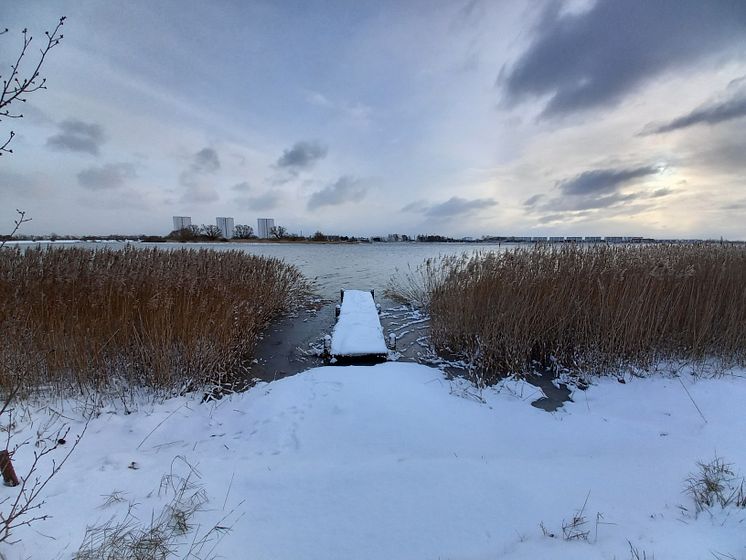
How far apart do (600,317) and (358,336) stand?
4.48m

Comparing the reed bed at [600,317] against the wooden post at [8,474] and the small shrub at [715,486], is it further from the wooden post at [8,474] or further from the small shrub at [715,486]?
the wooden post at [8,474]

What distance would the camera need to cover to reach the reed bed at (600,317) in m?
5.26

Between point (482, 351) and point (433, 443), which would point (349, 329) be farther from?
point (433, 443)

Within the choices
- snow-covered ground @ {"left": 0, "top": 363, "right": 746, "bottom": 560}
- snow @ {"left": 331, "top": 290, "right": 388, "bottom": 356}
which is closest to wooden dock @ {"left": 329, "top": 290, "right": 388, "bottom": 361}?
snow @ {"left": 331, "top": 290, "right": 388, "bottom": 356}

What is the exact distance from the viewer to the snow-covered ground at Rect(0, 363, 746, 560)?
83.0 inches

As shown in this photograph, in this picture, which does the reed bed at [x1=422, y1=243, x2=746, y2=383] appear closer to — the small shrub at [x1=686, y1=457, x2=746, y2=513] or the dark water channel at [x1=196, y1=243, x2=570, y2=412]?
the dark water channel at [x1=196, y1=243, x2=570, y2=412]

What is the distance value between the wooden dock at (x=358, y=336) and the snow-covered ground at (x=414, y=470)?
1.77 m

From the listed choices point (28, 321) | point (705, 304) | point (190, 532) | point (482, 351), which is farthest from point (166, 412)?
point (705, 304)

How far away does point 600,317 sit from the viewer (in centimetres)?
539

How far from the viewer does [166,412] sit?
3.80 metres

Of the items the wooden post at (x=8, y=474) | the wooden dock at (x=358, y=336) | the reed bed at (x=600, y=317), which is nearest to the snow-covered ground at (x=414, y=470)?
the wooden post at (x=8, y=474)

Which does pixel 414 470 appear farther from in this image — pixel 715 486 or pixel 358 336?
pixel 358 336

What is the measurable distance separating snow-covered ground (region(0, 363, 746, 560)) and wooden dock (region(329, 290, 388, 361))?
1772mm

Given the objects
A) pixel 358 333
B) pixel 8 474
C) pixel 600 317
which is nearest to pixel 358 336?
pixel 358 333
